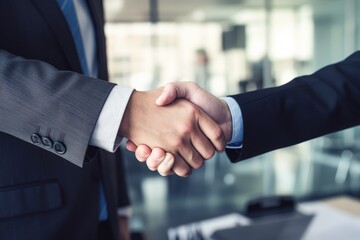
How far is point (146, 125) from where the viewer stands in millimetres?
931

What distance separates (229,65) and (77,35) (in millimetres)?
4150

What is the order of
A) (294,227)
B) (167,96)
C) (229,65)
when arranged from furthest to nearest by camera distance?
(229,65) → (294,227) → (167,96)

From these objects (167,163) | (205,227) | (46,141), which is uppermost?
(46,141)

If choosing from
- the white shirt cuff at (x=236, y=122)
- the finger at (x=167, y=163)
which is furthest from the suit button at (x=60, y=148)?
the white shirt cuff at (x=236, y=122)

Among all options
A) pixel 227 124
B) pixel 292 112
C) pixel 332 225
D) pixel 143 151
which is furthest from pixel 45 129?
pixel 332 225

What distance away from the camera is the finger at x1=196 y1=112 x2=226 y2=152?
976 millimetres

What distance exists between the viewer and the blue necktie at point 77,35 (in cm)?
103

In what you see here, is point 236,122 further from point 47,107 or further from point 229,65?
point 229,65

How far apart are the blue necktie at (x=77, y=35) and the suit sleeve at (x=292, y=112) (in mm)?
425

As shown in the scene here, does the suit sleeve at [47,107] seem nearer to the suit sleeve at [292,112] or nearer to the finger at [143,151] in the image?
the finger at [143,151]

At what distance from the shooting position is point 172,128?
944 millimetres

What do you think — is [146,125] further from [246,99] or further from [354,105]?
[354,105]

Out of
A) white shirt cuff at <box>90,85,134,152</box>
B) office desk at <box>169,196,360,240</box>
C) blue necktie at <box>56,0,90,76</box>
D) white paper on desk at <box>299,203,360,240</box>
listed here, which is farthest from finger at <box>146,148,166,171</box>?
white paper on desk at <box>299,203,360,240</box>

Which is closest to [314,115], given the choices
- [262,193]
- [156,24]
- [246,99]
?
[246,99]
